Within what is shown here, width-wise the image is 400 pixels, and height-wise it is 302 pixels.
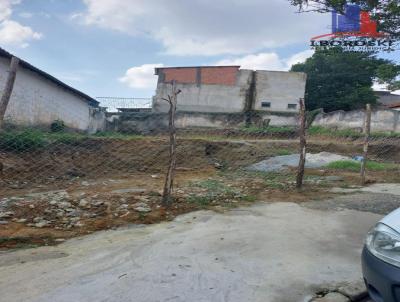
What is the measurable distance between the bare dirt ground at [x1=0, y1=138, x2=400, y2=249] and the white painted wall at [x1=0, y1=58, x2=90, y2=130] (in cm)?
368

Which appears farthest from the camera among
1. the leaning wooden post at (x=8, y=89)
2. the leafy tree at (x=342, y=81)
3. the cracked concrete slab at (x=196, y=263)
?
the leafy tree at (x=342, y=81)

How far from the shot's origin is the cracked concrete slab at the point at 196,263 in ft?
8.93

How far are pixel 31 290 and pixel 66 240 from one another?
126 cm

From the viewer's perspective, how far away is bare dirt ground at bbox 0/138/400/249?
4.62m

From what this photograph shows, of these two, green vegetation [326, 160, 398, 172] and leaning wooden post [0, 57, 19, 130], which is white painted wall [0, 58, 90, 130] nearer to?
leaning wooden post [0, 57, 19, 130]

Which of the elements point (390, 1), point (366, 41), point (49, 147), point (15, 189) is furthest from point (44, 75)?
point (390, 1)

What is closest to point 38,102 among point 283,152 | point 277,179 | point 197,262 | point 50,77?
point 50,77

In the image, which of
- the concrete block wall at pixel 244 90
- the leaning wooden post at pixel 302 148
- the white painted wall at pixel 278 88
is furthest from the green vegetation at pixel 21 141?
the white painted wall at pixel 278 88

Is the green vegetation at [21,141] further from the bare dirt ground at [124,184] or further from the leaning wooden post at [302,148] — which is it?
the leaning wooden post at [302,148]

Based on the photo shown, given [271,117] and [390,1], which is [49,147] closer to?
[390,1]

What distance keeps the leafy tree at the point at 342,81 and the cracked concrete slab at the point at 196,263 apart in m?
28.8

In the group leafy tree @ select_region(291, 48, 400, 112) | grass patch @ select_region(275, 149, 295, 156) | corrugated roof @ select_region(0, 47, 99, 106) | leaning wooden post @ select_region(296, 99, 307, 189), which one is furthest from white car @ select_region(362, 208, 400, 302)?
leafy tree @ select_region(291, 48, 400, 112)

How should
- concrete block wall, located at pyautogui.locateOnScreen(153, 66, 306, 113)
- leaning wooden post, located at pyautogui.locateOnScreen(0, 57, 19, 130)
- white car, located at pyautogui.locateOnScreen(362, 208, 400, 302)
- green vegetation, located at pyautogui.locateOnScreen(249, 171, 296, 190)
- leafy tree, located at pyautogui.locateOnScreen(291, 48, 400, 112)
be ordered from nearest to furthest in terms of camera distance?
white car, located at pyautogui.locateOnScreen(362, 208, 400, 302) < leaning wooden post, located at pyautogui.locateOnScreen(0, 57, 19, 130) < green vegetation, located at pyautogui.locateOnScreen(249, 171, 296, 190) < concrete block wall, located at pyautogui.locateOnScreen(153, 66, 306, 113) < leafy tree, located at pyautogui.locateOnScreen(291, 48, 400, 112)

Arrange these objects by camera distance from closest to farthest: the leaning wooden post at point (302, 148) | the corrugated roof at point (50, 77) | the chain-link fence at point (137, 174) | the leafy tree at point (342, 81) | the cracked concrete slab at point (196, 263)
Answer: the cracked concrete slab at point (196, 263)
the chain-link fence at point (137, 174)
the leaning wooden post at point (302, 148)
the corrugated roof at point (50, 77)
the leafy tree at point (342, 81)
